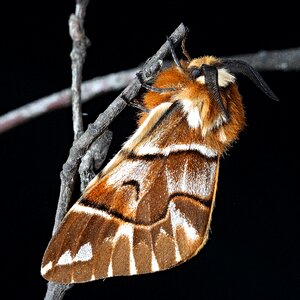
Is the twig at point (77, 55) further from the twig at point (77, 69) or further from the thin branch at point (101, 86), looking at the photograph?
the thin branch at point (101, 86)

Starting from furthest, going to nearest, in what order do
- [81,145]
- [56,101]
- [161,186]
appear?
[56,101]
[161,186]
[81,145]

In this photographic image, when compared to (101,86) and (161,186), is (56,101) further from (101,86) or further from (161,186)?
(161,186)

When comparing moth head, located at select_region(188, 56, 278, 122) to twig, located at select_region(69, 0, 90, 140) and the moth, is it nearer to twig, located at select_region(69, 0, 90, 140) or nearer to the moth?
the moth

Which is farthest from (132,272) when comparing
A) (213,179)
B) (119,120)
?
(119,120)

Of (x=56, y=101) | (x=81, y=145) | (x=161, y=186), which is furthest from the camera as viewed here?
(x=56, y=101)

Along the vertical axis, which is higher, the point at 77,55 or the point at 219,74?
the point at 77,55

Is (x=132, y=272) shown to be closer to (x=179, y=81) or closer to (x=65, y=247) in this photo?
(x=65, y=247)

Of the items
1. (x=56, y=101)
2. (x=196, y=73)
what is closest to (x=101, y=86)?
(x=56, y=101)
